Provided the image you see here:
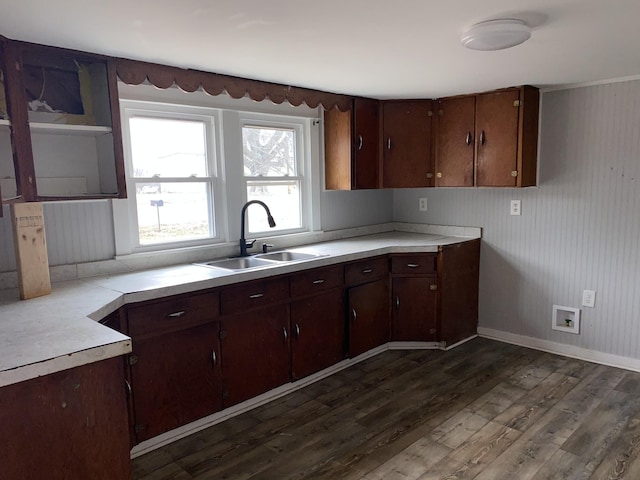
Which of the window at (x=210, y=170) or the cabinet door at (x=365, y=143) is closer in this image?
the window at (x=210, y=170)

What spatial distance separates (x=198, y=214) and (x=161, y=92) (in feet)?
2.67

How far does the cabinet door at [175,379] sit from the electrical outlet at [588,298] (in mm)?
2666

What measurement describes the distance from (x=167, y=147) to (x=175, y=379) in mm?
1461

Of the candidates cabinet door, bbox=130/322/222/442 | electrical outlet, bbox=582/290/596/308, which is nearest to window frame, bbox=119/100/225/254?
cabinet door, bbox=130/322/222/442

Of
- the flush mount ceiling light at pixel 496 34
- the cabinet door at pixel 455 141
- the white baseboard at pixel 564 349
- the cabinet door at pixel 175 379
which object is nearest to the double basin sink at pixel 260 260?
the cabinet door at pixel 175 379

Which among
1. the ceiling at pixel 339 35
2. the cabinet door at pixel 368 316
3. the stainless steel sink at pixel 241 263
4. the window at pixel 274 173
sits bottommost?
the cabinet door at pixel 368 316

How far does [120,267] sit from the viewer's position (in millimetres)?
2707

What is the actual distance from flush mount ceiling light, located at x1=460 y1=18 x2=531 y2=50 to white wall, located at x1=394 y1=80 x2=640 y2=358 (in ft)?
5.28

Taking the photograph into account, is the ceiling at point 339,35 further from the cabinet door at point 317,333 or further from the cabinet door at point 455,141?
the cabinet door at point 317,333

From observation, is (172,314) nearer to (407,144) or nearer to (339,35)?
(339,35)

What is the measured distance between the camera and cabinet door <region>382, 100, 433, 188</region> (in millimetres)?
3781

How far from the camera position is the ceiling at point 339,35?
1.71m

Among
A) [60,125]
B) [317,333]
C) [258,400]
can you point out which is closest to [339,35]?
[60,125]

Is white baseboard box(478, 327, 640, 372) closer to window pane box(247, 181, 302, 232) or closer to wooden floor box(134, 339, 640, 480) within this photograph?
wooden floor box(134, 339, 640, 480)
